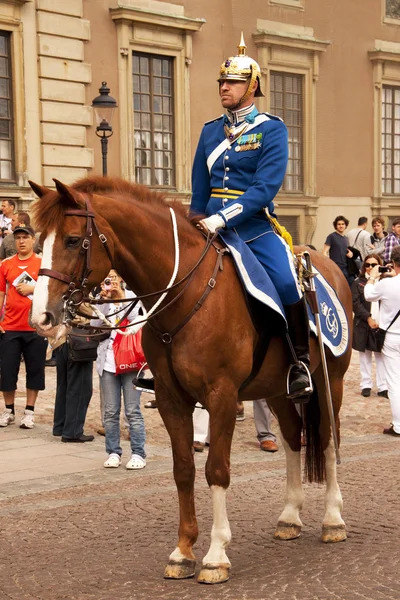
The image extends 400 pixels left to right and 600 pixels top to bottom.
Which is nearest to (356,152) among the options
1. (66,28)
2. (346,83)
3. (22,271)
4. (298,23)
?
(346,83)

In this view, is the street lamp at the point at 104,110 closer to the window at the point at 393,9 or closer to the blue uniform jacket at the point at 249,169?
the blue uniform jacket at the point at 249,169

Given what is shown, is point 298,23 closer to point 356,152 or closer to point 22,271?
point 356,152

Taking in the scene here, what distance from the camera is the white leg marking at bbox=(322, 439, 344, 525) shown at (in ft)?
23.8

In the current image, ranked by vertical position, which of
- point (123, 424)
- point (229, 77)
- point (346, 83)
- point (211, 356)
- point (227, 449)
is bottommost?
point (123, 424)

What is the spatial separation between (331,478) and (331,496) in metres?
0.15

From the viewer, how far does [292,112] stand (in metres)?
→ 28.8

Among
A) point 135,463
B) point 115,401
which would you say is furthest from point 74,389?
point 135,463

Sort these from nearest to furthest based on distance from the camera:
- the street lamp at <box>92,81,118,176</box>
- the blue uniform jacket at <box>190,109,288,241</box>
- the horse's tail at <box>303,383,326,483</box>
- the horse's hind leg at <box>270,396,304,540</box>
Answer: the blue uniform jacket at <box>190,109,288,241</box> < the horse's hind leg at <box>270,396,304,540</box> < the horse's tail at <box>303,383,326,483</box> < the street lamp at <box>92,81,118,176</box>

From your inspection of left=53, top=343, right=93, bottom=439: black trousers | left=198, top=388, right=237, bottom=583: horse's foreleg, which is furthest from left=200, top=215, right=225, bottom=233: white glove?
left=53, top=343, right=93, bottom=439: black trousers

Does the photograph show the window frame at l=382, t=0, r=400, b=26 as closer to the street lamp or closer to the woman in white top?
the street lamp

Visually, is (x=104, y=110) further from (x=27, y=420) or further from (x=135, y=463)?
(x=135, y=463)

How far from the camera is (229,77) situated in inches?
270

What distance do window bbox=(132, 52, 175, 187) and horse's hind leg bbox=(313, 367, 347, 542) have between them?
17.2 meters

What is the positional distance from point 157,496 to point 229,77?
341 cm
